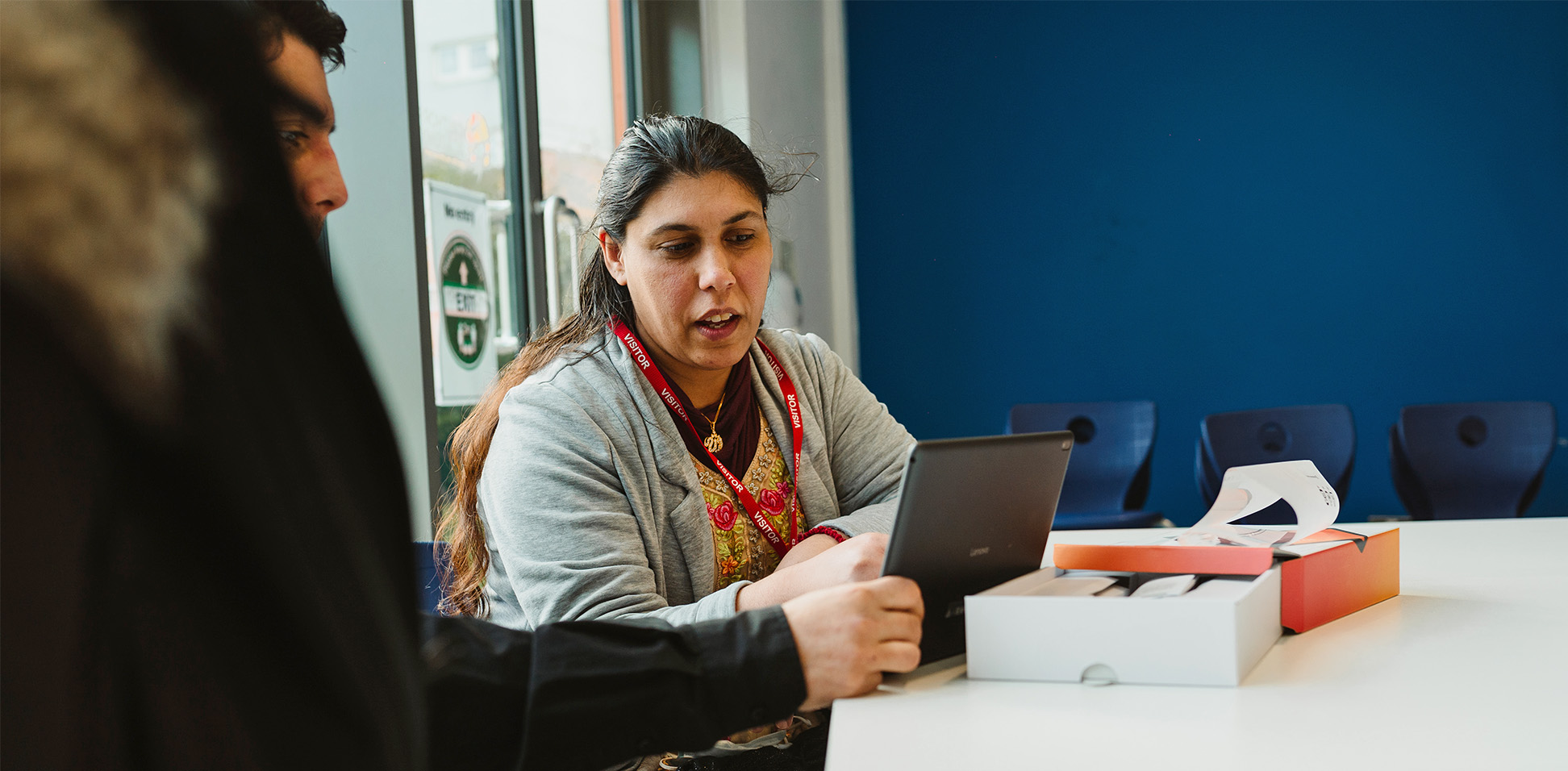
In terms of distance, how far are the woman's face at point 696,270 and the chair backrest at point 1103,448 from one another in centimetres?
260

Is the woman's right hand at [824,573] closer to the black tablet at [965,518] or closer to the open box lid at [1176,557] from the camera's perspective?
the black tablet at [965,518]

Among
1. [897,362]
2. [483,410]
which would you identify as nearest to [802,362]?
[483,410]

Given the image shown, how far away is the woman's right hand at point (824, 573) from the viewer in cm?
110

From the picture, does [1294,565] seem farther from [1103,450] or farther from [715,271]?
[1103,450]

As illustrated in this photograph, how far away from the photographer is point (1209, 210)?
4883mm

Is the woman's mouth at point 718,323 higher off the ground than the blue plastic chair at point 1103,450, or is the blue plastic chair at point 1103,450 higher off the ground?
the woman's mouth at point 718,323

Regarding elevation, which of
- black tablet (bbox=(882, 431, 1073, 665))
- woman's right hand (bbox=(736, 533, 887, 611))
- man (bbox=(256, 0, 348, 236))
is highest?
man (bbox=(256, 0, 348, 236))

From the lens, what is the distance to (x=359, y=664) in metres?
0.32

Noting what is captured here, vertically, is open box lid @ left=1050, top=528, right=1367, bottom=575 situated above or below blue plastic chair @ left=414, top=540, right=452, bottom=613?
above

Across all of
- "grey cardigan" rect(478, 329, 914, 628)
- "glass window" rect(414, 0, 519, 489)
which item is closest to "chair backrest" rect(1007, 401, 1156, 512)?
"glass window" rect(414, 0, 519, 489)

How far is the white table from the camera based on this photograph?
74 centimetres

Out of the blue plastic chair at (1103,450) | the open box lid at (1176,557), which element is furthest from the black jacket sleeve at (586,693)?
the blue plastic chair at (1103,450)

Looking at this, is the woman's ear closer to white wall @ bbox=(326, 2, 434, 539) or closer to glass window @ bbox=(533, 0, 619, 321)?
white wall @ bbox=(326, 2, 434, 539)

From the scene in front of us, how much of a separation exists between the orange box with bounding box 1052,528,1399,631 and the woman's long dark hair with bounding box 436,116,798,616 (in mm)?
743
